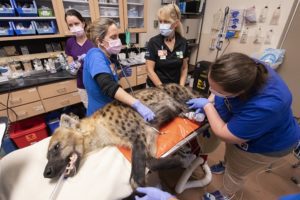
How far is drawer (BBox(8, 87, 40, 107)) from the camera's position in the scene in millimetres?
2053

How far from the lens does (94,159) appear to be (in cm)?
107

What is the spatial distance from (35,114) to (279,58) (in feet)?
12.9

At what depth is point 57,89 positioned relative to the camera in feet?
7.73

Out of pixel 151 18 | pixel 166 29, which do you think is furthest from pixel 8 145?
pixel 151 18

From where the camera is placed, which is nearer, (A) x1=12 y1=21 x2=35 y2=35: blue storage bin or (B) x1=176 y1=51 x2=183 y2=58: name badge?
(B) x1=176 y1=51 x2=183 y2=58: name badge

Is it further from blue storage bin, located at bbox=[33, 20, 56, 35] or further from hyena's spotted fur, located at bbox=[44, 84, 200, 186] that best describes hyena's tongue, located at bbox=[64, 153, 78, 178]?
blue storage bin, located at bbox=[33, 20, 56, 35]

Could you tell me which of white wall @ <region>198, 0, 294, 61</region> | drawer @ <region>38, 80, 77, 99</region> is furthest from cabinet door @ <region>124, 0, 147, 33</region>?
white wall @ <region>198, 0, 294, 61</region>

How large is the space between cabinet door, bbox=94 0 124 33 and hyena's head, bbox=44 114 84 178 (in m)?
2.09

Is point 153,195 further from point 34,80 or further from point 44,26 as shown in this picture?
point 44,26

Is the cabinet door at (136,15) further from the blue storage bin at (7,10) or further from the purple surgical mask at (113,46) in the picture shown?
the purple surgical mask at (113,46)

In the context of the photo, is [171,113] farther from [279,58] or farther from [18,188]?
[279,58]

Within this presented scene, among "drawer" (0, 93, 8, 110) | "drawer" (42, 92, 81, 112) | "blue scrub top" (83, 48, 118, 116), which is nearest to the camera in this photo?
"blue scrub top" (83, 48, 118, 116)

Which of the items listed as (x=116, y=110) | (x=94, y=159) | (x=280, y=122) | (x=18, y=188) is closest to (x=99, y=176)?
(x=94, y=159)

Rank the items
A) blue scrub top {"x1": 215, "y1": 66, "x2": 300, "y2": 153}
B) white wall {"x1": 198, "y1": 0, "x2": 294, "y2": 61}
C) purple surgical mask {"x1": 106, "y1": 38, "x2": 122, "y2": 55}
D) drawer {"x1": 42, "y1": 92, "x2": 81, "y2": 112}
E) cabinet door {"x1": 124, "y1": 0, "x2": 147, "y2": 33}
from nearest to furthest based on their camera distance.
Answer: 1. blue scrub top {"x1": 215, "y1": 66, "x2": 300, "y2": 153}
2. purple surgical mask {"x1": 106, "y1": 38, "x2": 122, "y2": 55}
3. drawer {"x1": 42, "y1": 92, "x2": 81, "y2": 112}
4. white wall {"x1": 198, "y1": 0, "x2": 294, "y2": 61}
5. cabinet door {"x1": 124, "y1": 0, "x2": 147, "y2": 33}
